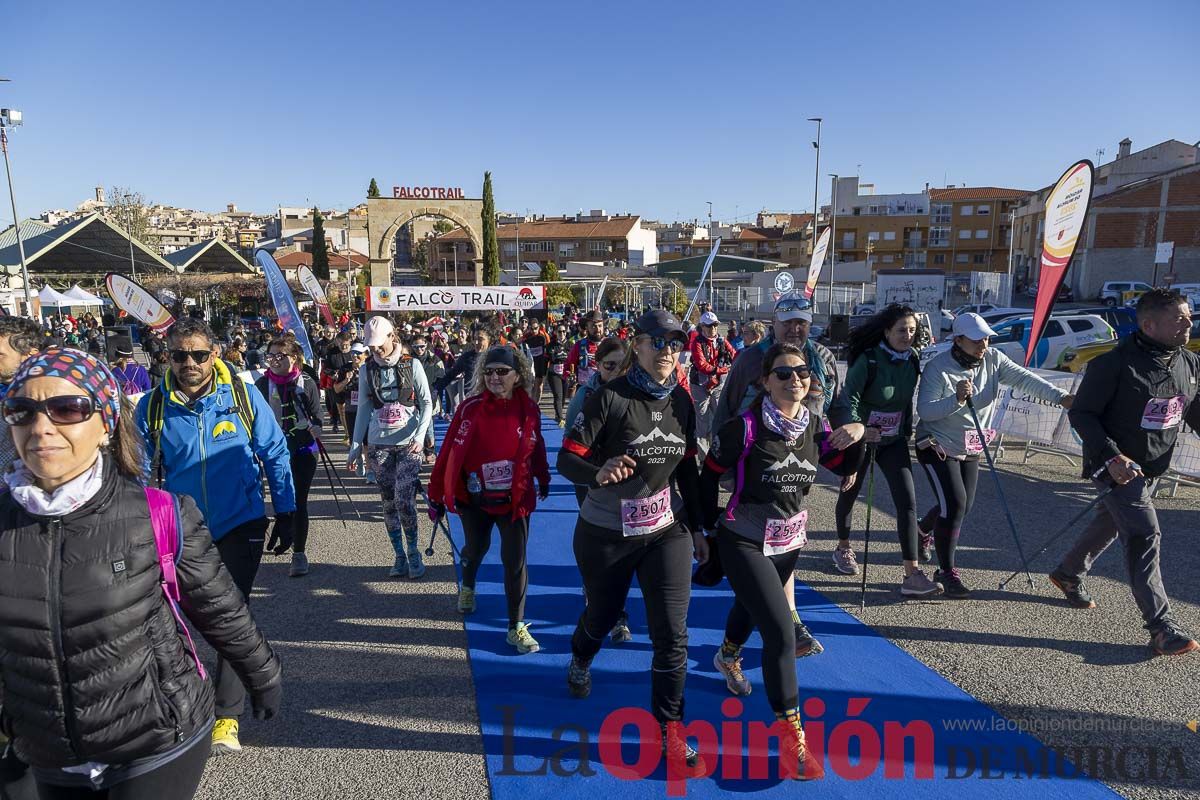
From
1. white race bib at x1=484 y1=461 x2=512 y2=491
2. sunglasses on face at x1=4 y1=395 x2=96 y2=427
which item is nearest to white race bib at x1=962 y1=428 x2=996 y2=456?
white race bib at x1=484 y1=461 x2=512 y2=491

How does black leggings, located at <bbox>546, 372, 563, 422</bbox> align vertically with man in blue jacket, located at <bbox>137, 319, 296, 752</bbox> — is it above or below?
below

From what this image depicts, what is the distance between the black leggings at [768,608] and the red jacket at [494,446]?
1419mm

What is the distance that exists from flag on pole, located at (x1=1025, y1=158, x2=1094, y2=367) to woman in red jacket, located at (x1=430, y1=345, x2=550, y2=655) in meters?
6.27

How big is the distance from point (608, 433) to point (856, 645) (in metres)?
2.31

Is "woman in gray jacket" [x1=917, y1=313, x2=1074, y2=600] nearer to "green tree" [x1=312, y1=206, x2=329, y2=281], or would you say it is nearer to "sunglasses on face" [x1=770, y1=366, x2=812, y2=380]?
"sunglasses on face" [x1=770, y1=366, x2=812, y2=380]

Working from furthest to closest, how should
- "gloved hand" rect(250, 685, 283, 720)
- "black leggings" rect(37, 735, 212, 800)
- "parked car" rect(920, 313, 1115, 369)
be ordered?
"parked car" rect(920, 313, 1115, 369) < "gloved hand" rect(250, 685, 283, 720) < "black leggings" rect(37, 735, 212, 800)

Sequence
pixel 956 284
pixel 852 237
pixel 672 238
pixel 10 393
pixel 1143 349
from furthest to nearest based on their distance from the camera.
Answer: pixel 672 238, pixel 852 237, pixel 956 284, pixel 1143 349, pixel 10 393

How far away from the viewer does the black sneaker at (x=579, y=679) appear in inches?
148

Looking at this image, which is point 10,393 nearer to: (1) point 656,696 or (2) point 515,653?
(1) point 656,696

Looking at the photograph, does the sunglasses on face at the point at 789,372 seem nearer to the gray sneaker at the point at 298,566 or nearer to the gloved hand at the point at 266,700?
the gloved hand at the point at 266,700

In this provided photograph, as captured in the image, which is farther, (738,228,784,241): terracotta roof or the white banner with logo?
(738,228,784,241): terracotta roof

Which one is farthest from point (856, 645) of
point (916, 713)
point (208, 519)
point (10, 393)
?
Result: point (10, 393)

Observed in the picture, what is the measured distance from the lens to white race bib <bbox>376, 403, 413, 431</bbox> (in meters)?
5.42

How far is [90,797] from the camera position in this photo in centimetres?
193
